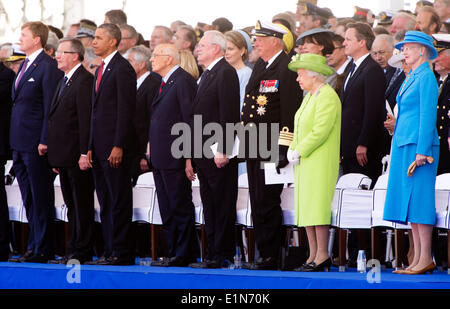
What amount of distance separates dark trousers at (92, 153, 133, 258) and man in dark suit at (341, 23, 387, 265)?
181 centimetres

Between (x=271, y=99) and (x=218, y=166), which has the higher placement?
(x=271, y=99)

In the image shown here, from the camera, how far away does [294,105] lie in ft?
21.7

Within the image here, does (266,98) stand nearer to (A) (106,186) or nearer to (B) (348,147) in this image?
(B) (348,147)

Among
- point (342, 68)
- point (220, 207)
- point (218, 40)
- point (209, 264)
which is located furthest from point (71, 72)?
point (342, 68)

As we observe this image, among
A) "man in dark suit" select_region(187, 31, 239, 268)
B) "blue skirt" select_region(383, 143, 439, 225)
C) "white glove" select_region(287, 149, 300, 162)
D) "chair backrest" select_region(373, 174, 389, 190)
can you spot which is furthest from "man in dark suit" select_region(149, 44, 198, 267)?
"blue skirt" select_region(383, 143, 439, 225)

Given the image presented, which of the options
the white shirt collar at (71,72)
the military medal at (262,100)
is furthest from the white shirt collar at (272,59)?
the white shirt collar at (71,72)

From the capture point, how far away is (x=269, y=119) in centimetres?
673

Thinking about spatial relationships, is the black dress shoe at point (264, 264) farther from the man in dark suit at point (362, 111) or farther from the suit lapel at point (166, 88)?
the suit lapel at point (166, 88)

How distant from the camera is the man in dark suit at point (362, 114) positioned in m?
7.00

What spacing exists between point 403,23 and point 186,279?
380 cm

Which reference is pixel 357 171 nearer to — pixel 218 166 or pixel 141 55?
pixel 218 166

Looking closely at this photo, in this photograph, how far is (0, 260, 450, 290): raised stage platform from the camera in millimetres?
5621

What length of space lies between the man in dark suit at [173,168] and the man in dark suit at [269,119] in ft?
1.92

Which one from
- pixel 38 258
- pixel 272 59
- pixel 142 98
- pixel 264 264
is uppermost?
pixel 272 59
